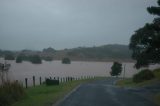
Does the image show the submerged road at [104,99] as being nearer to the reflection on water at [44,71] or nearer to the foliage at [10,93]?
the foliage at [10,93]

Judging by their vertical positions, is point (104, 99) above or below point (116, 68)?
below

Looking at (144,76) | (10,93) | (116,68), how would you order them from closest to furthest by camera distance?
(10,93) < (144,76) < (116,68)

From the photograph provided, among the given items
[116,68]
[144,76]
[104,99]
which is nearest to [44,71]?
[116,68]

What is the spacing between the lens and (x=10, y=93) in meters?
22.5

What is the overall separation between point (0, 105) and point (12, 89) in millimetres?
3839

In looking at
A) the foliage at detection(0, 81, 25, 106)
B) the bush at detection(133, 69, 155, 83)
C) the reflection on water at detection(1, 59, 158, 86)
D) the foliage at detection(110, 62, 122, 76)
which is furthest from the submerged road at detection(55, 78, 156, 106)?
the foliage at detection(110, 62, 122, 76)

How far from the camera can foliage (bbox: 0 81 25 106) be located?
20.2m

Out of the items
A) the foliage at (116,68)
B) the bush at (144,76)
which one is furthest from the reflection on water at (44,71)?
the bush at (144,76)

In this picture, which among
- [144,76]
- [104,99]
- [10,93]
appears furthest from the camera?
[144,76]

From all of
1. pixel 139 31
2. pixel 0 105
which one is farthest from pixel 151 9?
pixel 139 31

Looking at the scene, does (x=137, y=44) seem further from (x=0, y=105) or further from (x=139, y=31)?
(x=0, y=105)

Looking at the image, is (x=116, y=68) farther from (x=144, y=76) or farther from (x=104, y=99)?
(x=104, y=99)

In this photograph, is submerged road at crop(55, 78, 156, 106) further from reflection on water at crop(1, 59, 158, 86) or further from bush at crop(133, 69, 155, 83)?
bush at crop(133, 69, 155, 83)

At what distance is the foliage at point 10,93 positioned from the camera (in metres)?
20.2
